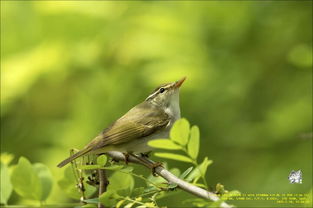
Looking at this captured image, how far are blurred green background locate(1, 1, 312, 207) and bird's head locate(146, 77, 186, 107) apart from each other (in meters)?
0.34

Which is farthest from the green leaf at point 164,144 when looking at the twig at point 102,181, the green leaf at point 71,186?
the green leaf at point 71,186

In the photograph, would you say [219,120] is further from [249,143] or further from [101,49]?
[101,49]

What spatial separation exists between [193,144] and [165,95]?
228 centimetres

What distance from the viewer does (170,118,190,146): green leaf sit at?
2.13 m

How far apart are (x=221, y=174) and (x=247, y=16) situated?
127 centimetres

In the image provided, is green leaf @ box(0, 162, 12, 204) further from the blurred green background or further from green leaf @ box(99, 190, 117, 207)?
the blurred green background

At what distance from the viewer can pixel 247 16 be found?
504 cm

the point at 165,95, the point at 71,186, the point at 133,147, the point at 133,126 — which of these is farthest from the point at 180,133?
the point at 165,95

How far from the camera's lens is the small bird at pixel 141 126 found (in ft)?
11.4

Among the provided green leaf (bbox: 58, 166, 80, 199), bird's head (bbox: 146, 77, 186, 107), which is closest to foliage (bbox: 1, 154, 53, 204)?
green leaf (bbox: 58, 166, 80, 199)

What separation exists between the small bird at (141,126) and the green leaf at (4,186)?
0.28 m

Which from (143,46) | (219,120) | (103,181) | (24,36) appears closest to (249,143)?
(219,120)

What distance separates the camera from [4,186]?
10.2 feet

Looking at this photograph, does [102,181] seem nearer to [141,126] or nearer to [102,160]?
[102,160]
